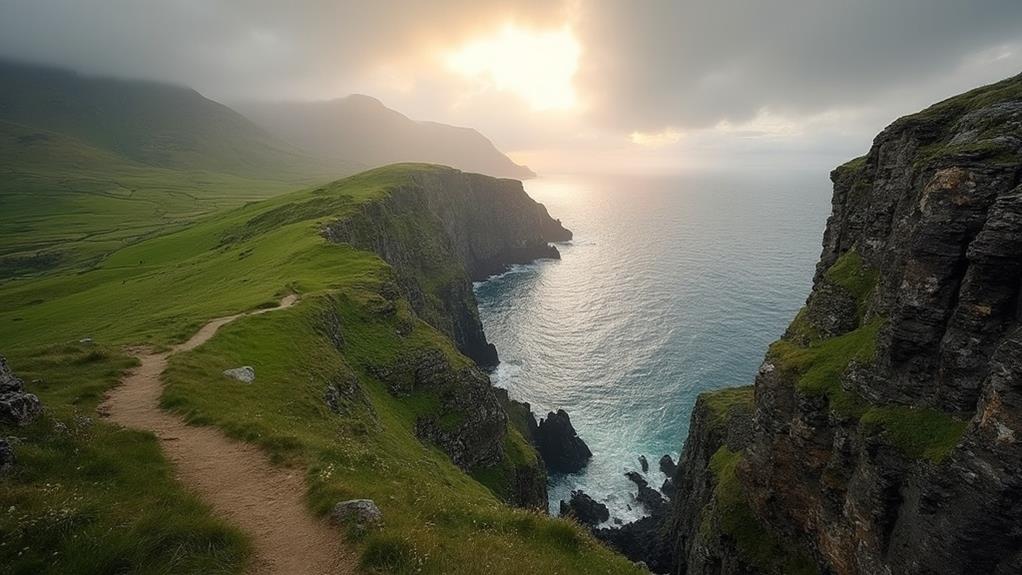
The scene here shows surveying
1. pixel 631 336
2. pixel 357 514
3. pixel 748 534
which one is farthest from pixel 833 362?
pixel 631 336

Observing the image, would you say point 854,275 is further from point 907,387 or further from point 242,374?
point 242,374

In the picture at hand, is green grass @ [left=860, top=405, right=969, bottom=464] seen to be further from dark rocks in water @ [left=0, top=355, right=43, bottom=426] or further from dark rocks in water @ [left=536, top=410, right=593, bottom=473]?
dark rocks in water @ [left=536, top=410, right=593, bottom=473]

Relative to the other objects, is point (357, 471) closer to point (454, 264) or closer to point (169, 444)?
point (169, 444)

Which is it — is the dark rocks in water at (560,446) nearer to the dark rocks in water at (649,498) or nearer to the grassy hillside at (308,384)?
the dark rocks in water at (649,498)

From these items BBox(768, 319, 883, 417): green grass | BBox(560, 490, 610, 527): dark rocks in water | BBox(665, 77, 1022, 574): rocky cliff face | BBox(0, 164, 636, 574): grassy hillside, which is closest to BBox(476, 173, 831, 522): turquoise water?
BBox(560, 490, 610, 527): dark rocks in water

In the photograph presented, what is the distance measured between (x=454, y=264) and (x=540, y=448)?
5212 centimetres

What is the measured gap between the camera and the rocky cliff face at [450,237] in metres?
82.2

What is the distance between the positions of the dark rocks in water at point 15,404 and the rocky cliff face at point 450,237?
50.5 metres

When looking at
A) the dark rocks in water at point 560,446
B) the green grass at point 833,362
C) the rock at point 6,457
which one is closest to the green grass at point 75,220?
the dark rocks in water at point 560,446

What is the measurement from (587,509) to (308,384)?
146 feet

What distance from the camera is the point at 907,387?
21531mm

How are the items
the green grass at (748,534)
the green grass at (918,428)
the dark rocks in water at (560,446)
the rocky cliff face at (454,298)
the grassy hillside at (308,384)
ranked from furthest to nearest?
the dark rocks in water at (560,446)
the rocky cliff face at (454,298)
the green grass at (748,534)
the green grass at (918,428)
the grassy hillside at (308,384)

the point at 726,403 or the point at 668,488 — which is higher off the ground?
the point at 726,403

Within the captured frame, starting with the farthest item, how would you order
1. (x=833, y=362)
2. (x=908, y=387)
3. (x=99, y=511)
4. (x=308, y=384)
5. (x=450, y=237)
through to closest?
(x=450, y=237), (x=308, y=384), (x=833, y=362), (x=908, y=387), (x=99, y=511)
